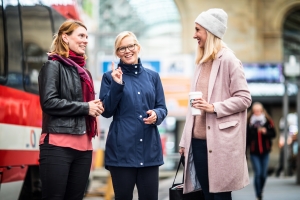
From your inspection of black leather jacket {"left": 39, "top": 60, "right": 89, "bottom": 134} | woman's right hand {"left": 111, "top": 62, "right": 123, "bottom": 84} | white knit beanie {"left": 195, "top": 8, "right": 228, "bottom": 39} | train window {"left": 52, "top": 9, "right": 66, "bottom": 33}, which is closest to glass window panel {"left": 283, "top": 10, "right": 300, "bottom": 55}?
train window {"left": 52, "top": 9, "right": 66, "bottom": 33}

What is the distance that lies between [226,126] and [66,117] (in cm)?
116

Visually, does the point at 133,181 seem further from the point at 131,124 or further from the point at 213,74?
the point at 213,74

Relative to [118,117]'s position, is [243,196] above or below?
below

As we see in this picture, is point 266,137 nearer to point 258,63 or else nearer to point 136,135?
point 136,135

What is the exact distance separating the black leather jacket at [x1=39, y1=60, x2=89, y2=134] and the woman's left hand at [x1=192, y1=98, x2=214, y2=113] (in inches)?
30.5

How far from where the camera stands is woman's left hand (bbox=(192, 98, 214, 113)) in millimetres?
5141

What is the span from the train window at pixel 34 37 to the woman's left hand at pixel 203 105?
3616 millimetres

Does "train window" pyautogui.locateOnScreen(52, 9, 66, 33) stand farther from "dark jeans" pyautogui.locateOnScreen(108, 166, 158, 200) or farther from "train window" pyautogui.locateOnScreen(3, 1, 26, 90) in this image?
"dark jeans" pyautogui.locateOnScreen(108, 166, 158, 200)

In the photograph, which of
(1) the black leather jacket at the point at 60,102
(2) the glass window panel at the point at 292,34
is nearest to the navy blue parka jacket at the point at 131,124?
(1) the black leather jacket at the point at 60,102

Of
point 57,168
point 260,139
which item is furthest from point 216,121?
point 260,139

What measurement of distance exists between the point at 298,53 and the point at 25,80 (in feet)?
98.4

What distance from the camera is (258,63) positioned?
3388 centimetres

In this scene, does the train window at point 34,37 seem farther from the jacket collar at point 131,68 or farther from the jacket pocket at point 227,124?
the jacket pocket at point 227,124

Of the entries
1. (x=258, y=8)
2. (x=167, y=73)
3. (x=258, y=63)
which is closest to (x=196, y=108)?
(x=167, y=73)
